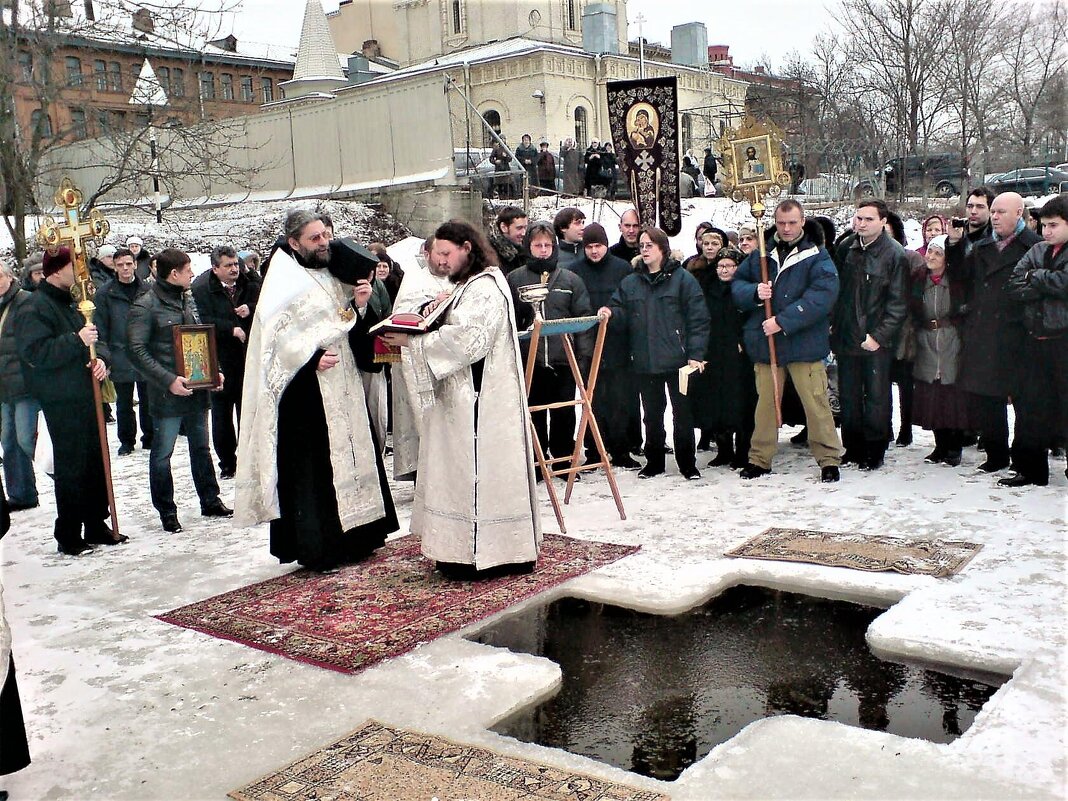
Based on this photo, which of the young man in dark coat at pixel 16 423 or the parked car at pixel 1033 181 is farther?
the parked car at pixel 1033 181

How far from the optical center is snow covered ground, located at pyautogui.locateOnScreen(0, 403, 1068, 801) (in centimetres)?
335

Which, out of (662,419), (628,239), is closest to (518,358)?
(662,419)

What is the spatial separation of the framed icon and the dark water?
3.13m

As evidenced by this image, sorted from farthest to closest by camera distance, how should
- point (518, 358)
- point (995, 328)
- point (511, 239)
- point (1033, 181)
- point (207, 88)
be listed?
1. point (207, 88)
2. point (1033, 181)
3. point (511, 239)
4. point (995, 328)
5. point (518, 358)

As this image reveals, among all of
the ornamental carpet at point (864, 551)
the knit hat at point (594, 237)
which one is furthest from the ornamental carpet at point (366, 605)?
the knit hat at point (594, 237)

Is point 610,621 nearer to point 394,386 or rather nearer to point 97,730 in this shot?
point 97,730

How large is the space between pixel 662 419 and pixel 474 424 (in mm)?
2909

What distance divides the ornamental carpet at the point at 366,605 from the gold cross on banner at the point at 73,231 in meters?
2.43

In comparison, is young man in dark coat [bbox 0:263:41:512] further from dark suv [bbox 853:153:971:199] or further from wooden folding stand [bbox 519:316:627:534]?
dark suv [bbox 853:153:971:199]

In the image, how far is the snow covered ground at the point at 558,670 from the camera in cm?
335

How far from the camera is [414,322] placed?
17.3ft

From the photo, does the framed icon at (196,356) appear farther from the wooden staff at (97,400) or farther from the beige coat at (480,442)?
the beige coat at (480,442)

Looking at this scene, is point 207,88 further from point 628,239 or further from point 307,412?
point 307,412

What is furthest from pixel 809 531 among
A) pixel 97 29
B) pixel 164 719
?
pixel 97 29
